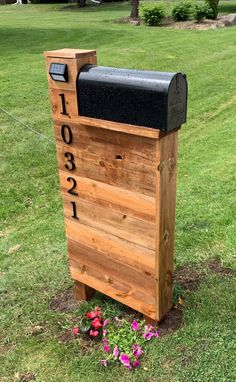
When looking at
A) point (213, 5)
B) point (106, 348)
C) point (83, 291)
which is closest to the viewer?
point (106, 348)

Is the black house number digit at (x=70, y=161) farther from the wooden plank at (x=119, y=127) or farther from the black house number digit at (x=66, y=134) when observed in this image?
Answer: the wooden plank at (x=119, y=127)

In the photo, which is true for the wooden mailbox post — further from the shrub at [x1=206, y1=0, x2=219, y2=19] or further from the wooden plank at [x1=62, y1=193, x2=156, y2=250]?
the shrub at [x1=206, y1=0, x2=219, y2=19]

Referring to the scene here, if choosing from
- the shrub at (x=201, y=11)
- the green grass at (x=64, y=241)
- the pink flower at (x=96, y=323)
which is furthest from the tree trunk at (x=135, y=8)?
the pink flower at (x=96, y=323)

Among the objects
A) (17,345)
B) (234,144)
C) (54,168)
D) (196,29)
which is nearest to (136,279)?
(17,345)

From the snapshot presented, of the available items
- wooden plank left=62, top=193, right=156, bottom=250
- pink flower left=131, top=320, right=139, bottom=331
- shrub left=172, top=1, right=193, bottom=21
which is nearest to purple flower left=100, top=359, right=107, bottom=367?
pink flower left=131, top=320, right=139, bottom=331

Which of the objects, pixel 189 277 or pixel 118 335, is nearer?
pixel 118 335

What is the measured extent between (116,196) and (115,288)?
0.67 m

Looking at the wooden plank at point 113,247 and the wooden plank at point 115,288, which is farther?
the wooden plank at point 115,288

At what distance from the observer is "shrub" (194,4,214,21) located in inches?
738

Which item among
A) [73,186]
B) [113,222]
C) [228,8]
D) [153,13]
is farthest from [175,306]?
[228,8]

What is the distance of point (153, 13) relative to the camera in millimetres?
19062

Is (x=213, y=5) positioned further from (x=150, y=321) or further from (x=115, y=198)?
(x=150, y=321)

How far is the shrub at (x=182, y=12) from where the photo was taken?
19219 millimetres

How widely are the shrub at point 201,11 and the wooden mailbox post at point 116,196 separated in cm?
1807
